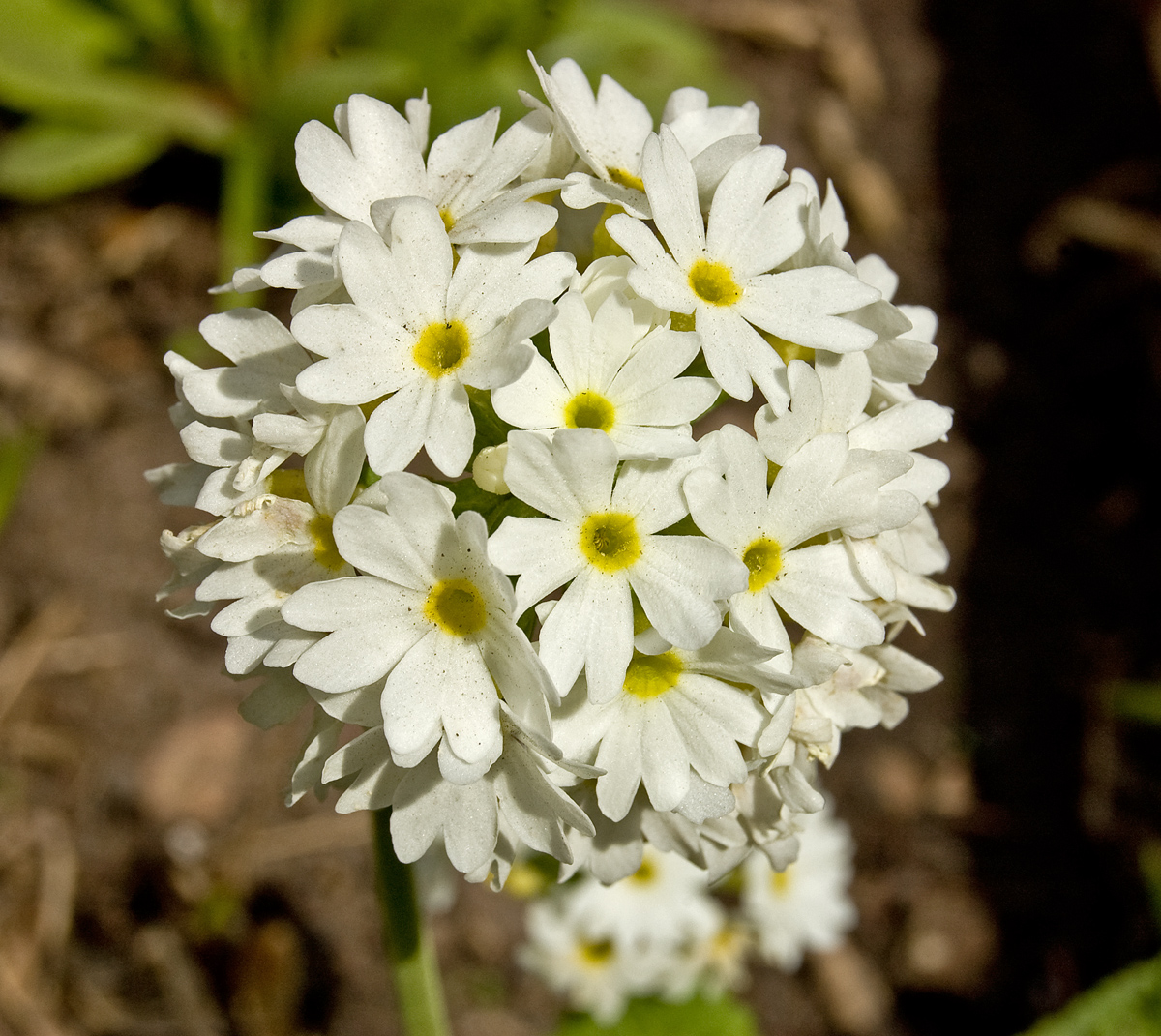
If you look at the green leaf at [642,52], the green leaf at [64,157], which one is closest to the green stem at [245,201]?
the green leaf at [64,157]

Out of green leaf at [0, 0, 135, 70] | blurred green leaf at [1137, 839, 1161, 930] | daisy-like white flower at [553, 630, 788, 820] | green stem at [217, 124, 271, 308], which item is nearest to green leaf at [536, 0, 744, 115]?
green stem at [217, 124, 271, 308]

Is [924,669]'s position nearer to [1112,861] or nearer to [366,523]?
[366,523]

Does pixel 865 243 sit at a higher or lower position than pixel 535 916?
higher

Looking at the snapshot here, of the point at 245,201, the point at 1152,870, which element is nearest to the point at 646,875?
the point at 1152,870

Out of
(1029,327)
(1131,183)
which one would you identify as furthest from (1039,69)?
(1029,327)

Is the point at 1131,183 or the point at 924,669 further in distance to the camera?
the point at 1131,183

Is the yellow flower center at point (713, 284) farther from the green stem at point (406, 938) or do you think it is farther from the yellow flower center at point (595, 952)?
the yellow flower center at point (595, 952)

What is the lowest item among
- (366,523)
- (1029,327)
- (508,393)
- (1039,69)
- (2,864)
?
(2,864)
